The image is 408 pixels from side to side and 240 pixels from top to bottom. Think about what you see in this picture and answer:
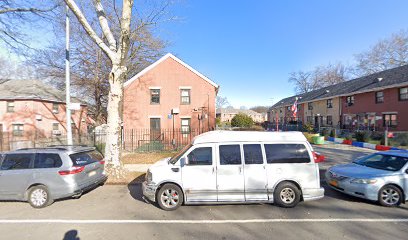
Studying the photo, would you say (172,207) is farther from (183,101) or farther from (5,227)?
(183,101)

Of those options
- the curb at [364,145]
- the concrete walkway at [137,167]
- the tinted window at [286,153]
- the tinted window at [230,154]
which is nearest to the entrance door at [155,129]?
the concrete walkway at [137,167]

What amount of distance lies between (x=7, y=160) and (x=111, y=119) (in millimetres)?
3191

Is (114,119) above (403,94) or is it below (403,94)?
below

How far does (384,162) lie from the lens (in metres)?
6.13

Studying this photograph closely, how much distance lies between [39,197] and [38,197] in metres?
0.02

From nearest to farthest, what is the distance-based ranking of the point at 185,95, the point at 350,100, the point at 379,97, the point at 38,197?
1. the point at 38,197
2. the point at 185,95
3. the point at 379,97
4. the point at 350,100

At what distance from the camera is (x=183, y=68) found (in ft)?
64.3

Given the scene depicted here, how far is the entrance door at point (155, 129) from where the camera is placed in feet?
61.9

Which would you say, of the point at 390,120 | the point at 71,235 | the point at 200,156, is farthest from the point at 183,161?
the point at 390,120

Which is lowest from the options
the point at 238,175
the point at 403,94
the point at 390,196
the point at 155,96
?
the point at 390,196

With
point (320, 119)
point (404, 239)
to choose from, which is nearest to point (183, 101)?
point (404, 239)

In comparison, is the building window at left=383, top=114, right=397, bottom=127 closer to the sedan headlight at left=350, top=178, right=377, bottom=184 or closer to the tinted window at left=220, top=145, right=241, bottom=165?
the sedan headlight at left=350, top=178, right=377, bottom=184

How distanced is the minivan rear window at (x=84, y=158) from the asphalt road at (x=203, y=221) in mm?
1097

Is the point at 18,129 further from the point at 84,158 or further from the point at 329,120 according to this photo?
the point at 329,120
